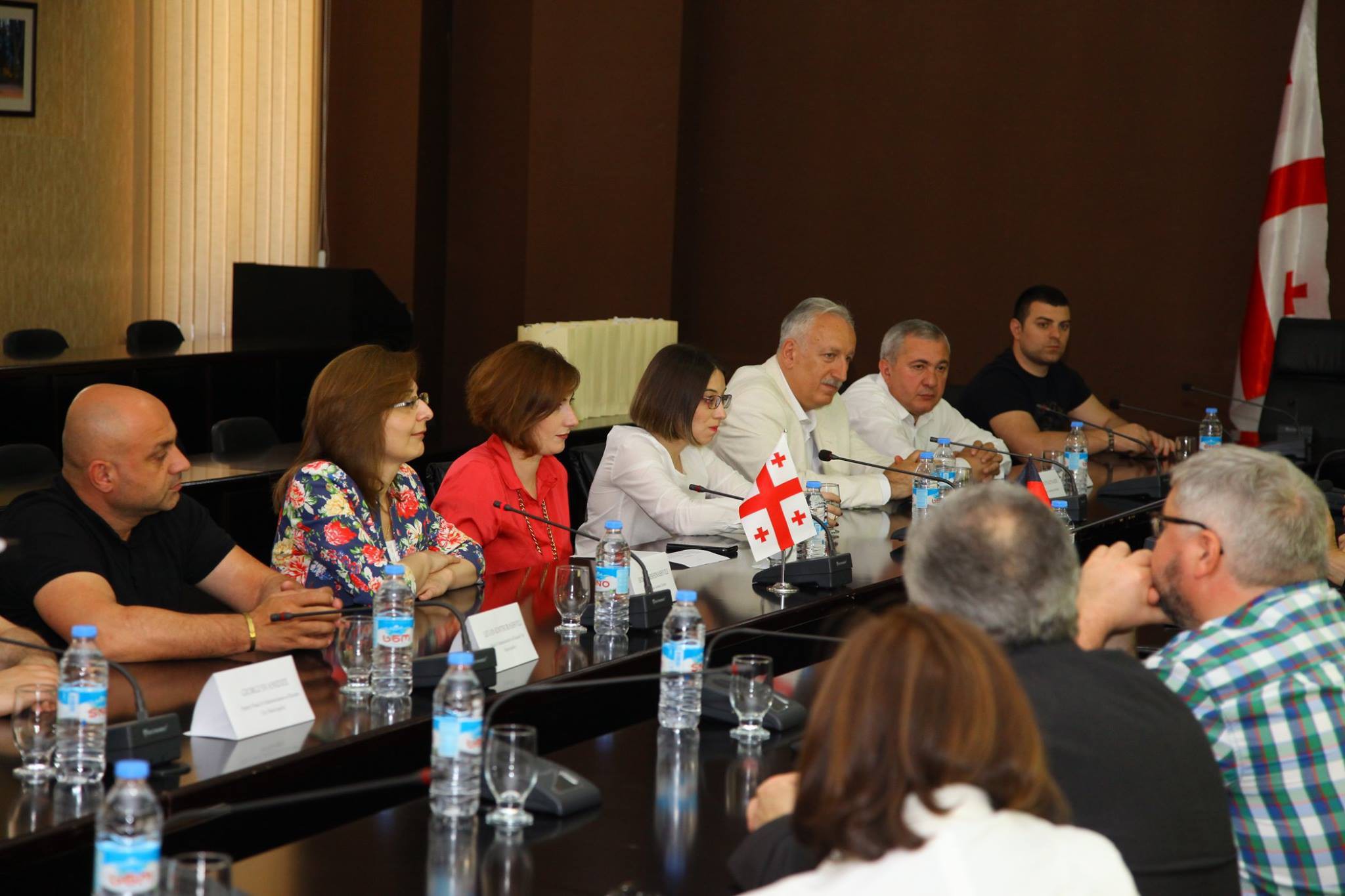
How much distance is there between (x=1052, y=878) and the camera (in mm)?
1183

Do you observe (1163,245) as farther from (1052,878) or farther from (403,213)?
(1052,878)

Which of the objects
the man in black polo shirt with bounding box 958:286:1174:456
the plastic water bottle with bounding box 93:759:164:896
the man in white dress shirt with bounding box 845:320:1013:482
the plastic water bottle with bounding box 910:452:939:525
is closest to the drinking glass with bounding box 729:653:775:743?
the plastic water bottle with bounding box 93:759:164:896

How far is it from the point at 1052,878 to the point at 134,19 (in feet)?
22.9

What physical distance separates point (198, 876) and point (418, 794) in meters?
0.94

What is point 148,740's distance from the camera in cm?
185

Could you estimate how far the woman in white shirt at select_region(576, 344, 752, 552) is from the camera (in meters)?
3.82

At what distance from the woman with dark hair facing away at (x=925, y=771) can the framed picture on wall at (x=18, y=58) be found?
6.67 meters

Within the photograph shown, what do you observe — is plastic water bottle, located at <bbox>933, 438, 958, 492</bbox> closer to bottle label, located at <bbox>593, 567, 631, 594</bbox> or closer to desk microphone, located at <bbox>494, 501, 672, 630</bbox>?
desk microphone, located at <bbox>494, 501, 672, 630</bbox>

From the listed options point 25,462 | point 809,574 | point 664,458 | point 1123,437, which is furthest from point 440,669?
point 1123,437

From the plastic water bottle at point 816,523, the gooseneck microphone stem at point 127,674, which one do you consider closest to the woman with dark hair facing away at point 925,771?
the gooseneck microphone stem at point 127,674

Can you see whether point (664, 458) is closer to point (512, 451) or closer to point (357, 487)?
point (512, 451)

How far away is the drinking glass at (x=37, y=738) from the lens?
1779mm

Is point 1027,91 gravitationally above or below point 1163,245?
above

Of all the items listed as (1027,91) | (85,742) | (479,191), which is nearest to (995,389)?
(1027,91)
